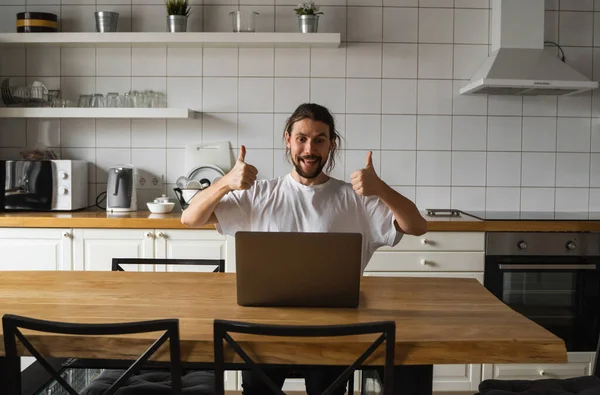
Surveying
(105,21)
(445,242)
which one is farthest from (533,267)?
(105,21)

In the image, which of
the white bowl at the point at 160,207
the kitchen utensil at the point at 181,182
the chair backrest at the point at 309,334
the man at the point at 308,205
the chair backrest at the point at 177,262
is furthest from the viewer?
the kitchen utensil at the point at 181,182

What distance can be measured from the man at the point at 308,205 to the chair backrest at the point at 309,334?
79 centimetres

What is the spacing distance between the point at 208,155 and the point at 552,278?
2.02m

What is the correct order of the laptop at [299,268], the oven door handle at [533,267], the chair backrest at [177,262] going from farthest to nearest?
the oven door handle at [533,267], the chair backrest at [177,262], the laptop at [299,268]

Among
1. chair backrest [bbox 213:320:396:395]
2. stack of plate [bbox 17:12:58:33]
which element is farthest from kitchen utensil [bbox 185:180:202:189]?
chair backrest [bbox 213:320:396:395]

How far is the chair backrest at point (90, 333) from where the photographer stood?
141 centimetres

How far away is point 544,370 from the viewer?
343cm

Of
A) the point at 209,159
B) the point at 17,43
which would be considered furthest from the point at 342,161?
the point at 17,43

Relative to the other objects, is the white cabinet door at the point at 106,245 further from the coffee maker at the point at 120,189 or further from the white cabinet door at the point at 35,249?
the coffee maker at the point at 120,189

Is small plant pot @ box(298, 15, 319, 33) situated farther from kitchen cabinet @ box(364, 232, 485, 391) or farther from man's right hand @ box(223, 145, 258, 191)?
man's right hand @ box(223, 145, 258, 191)

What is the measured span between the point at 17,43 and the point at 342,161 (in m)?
1.99

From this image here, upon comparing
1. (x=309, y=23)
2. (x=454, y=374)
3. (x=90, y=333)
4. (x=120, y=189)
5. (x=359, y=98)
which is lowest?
(x=454, y=374)

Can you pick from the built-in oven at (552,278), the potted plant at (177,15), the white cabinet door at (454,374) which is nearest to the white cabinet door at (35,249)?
the potted plant at (177,15)

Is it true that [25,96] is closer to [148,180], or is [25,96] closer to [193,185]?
[148,180]
